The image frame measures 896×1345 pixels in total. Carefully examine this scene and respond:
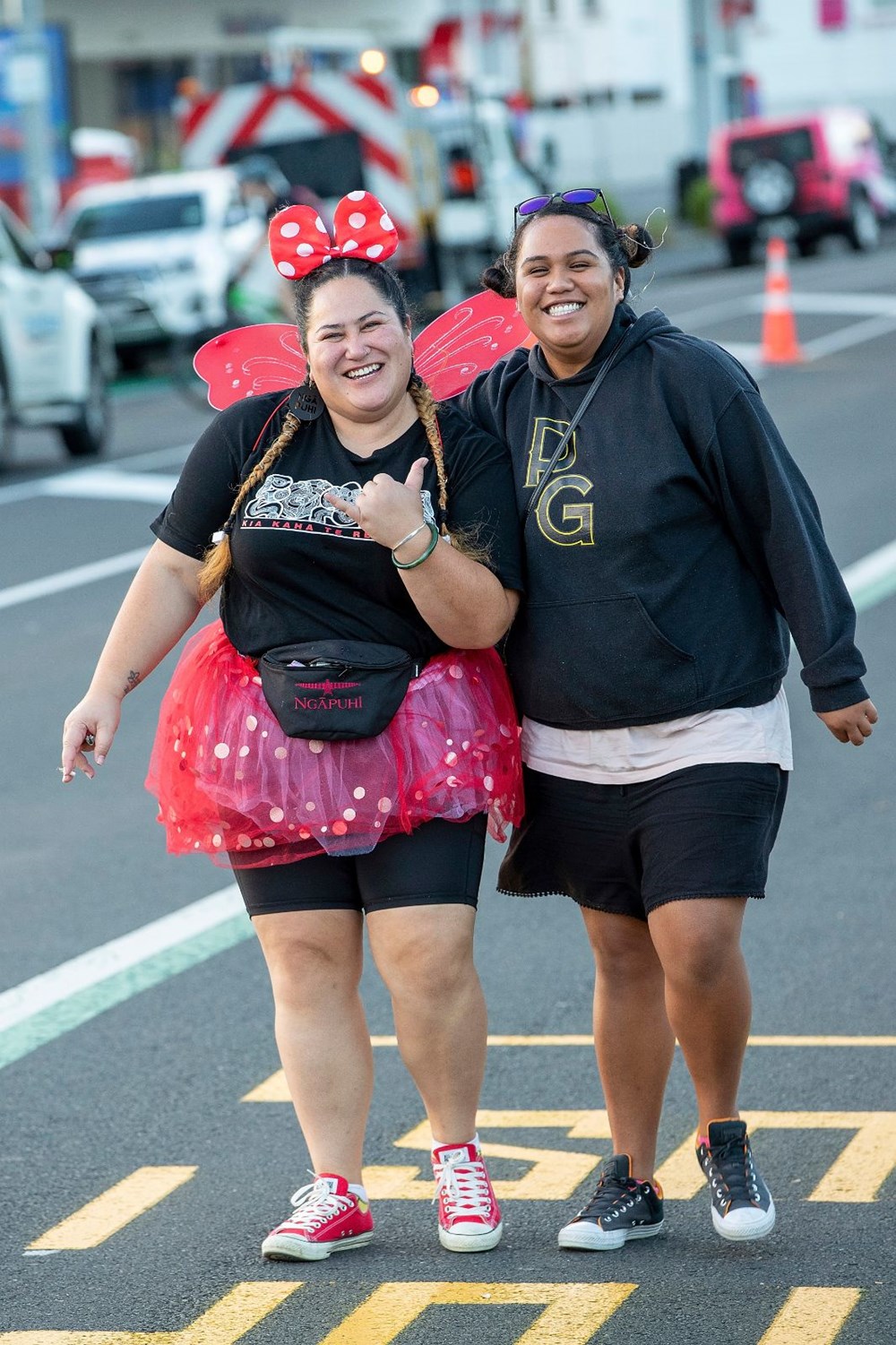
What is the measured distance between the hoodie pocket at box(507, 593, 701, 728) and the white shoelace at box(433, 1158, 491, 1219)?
83cm

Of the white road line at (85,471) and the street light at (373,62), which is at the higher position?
the street light at (373,62)

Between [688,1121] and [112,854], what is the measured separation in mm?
2798

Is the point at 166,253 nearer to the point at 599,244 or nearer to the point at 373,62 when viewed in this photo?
the point at 373,62

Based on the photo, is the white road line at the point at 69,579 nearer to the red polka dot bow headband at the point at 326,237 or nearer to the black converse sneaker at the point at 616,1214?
the red polka dot bow headband at the point at 326,237

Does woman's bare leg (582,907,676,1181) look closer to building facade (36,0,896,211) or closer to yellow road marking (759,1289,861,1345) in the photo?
yellow road marking (759,1289,861,1345)

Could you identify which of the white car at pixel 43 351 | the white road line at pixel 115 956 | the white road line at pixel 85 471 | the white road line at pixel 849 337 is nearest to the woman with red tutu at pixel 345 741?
the white road line at pixel 115 956

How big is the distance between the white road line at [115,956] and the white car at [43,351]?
9.66m

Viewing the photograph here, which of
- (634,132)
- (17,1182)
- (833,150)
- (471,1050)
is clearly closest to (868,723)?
(471,1050)

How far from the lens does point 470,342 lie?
4234 mm

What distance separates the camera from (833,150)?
32188 mm

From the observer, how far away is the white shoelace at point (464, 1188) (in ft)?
12.8

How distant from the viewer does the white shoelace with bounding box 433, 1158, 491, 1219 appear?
3910 millimetres

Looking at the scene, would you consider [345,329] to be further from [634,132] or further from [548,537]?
[634,132]

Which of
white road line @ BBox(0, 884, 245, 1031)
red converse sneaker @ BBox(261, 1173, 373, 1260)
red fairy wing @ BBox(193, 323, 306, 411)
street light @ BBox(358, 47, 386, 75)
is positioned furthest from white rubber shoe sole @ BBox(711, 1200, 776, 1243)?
street light @ BBox(358, 47, 386, 75)
